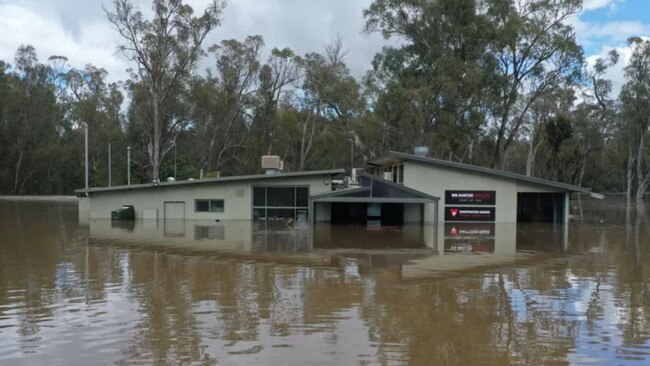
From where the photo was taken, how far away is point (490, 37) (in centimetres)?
3972

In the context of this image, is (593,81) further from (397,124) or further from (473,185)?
(473,185)

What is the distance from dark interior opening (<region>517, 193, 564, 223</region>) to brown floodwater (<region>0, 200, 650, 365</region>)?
11613mm

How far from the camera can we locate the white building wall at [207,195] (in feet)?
96.1

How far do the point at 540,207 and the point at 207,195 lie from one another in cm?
1785

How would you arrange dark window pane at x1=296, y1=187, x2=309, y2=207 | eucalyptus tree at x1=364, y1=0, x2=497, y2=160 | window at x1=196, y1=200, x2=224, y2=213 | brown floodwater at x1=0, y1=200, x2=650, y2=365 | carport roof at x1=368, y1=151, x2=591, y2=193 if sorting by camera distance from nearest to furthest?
brown floodwater at x1=0, y1=200, x2=650, y2=365
carport roof at x1=368, y1=151, x2=591, y2=193
window at x1=196, y1=200, x2=224, y2=213
dark window pane at x1=296, y1=187, x2=309, y2=207
eucalyptus tree at x1=364, y1=0, x2=497, y2=160

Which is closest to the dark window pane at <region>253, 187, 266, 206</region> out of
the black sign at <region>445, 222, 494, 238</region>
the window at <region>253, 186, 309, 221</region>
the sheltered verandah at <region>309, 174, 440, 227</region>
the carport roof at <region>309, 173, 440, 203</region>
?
the window at <region>253, 186, 309, 221</region>

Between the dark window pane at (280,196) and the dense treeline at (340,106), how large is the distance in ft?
32.8

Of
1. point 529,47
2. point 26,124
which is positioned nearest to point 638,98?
point 529,47

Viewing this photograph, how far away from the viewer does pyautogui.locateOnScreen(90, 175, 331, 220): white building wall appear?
2930cm

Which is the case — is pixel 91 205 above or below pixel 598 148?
below

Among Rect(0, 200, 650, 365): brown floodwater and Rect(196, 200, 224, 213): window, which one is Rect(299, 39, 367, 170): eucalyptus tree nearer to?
Rect(196, 200, 224, 213): window

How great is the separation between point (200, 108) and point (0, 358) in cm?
4951

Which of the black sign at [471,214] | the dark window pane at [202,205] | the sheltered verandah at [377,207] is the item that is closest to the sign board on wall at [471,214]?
the black sign at [471,214]

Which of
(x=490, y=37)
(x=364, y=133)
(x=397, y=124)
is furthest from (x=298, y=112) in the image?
(x=490, y=37)
